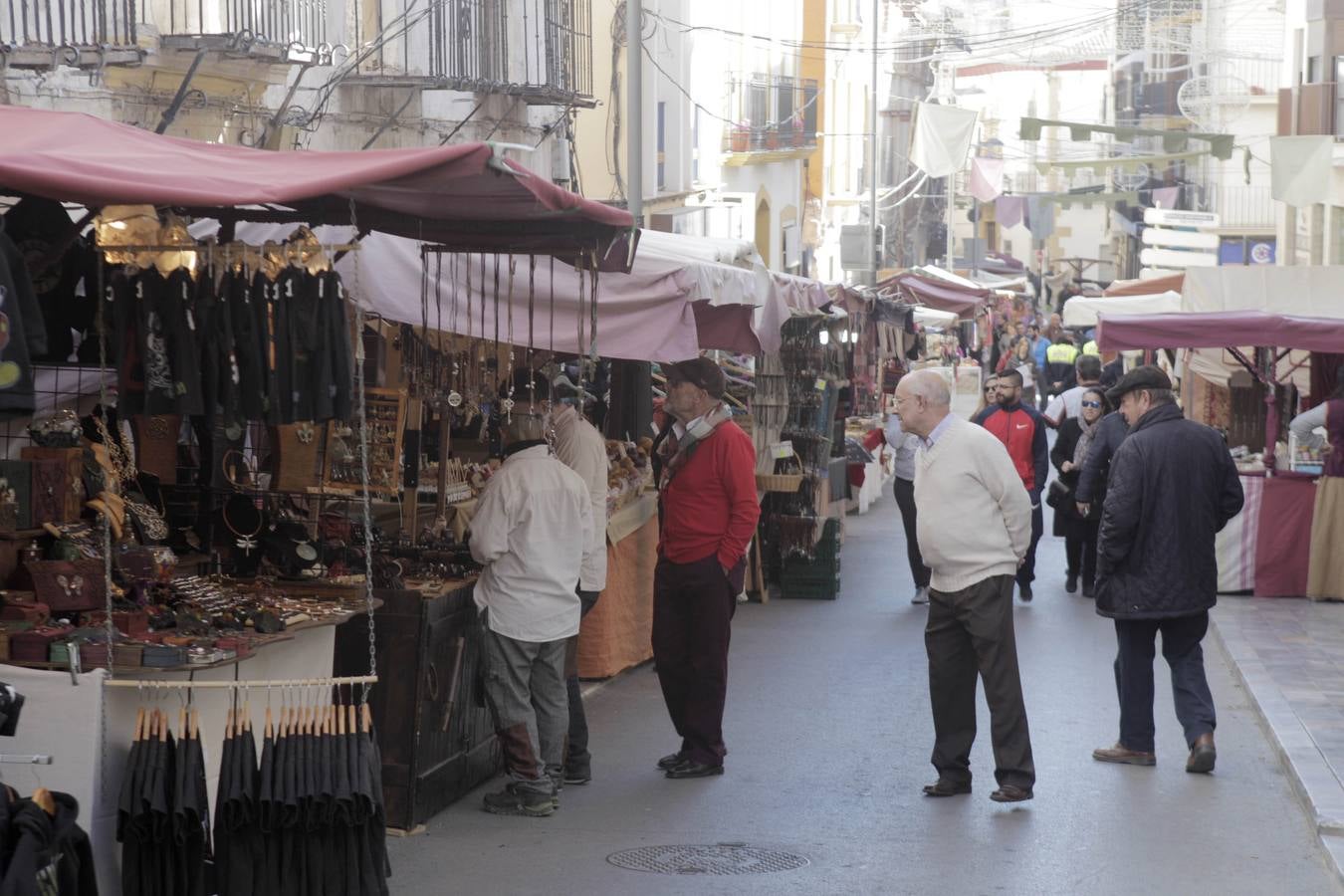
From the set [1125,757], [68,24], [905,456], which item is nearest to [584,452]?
[1125,757]

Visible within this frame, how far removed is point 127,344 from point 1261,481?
1050 cm

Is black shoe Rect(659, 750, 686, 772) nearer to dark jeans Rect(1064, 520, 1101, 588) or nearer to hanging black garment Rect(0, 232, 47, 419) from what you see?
hanging black garment Rect(0, 232, 47, 419)

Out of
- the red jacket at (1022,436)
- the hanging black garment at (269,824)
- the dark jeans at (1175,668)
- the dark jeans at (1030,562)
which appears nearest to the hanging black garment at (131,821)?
the hanging black garment at (269,824)

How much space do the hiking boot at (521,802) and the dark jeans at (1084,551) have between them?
8.00m

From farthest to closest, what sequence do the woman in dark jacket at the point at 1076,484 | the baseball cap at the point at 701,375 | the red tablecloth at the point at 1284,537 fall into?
the woman in dark jacket at the point at 1076,484 < the red tablecloth at the point at 1284,537 < the baseball cap at the point at 701,375

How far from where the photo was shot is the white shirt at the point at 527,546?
762 cm

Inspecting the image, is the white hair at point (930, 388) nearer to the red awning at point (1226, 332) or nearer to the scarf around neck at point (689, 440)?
the scarf around neck at point (689, 440)

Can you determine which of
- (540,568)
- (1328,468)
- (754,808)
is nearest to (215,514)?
(540,568)

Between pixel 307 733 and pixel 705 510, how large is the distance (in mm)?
3313

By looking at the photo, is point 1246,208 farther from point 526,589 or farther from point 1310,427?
point 526,589

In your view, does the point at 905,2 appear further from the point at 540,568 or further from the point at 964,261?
the point at 540,568

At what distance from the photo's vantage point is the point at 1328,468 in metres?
14.0

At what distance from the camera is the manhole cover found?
23.2 feet

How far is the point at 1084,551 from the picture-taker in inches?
596
